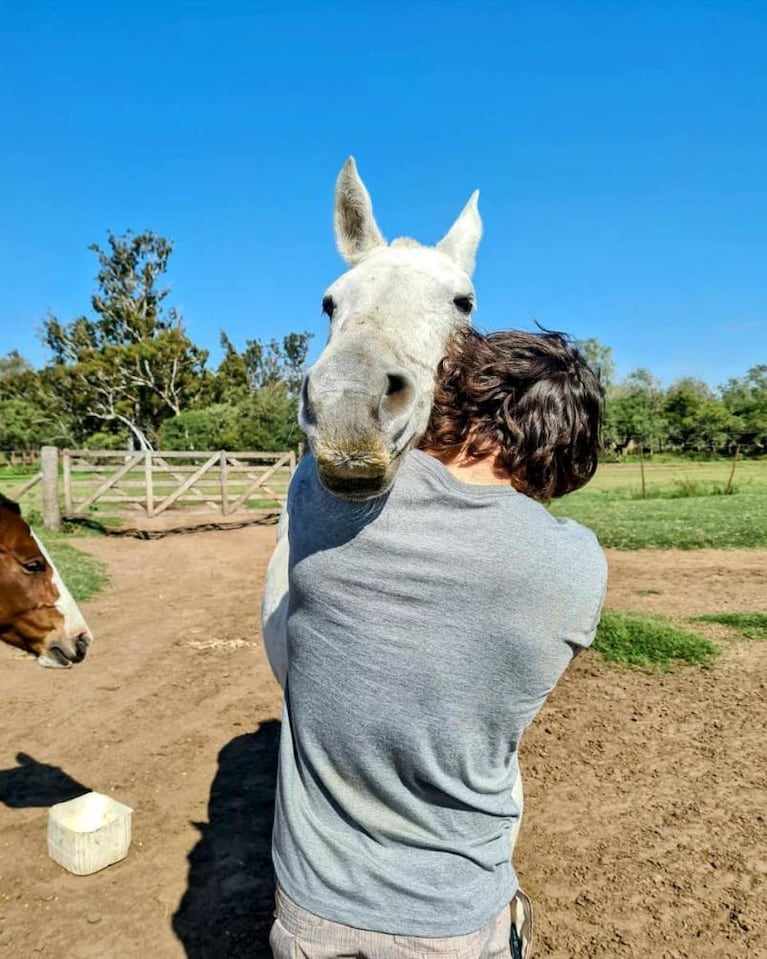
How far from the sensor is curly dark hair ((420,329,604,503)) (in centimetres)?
131

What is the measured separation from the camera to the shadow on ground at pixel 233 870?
2.73 meters

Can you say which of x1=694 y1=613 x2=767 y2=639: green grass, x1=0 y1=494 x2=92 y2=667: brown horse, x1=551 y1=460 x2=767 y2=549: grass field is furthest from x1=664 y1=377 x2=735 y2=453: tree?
x1=0 y1=494 x2=92 y2=667: brown horse

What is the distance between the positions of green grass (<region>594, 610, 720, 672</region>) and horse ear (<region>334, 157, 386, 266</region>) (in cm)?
476

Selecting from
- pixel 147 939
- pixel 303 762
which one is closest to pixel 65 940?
pixel 147 939

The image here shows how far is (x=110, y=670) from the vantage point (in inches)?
232

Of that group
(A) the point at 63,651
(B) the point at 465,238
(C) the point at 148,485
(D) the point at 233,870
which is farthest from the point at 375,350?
(C) the point at 148,485

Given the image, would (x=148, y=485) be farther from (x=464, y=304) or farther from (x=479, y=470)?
(x=479, y=470)

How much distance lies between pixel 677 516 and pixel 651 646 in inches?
438

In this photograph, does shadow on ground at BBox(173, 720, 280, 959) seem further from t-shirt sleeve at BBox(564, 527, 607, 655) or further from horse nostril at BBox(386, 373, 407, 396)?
horse nostril at BBox(386, 373, 407, 396)

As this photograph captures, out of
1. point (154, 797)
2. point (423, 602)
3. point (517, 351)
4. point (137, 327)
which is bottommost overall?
point (154, 797)

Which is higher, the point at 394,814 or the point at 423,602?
the point at 423,602

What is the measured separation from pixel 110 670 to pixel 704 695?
5.08 meters

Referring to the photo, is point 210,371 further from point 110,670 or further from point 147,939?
point 147,939

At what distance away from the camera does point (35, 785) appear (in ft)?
12.9
